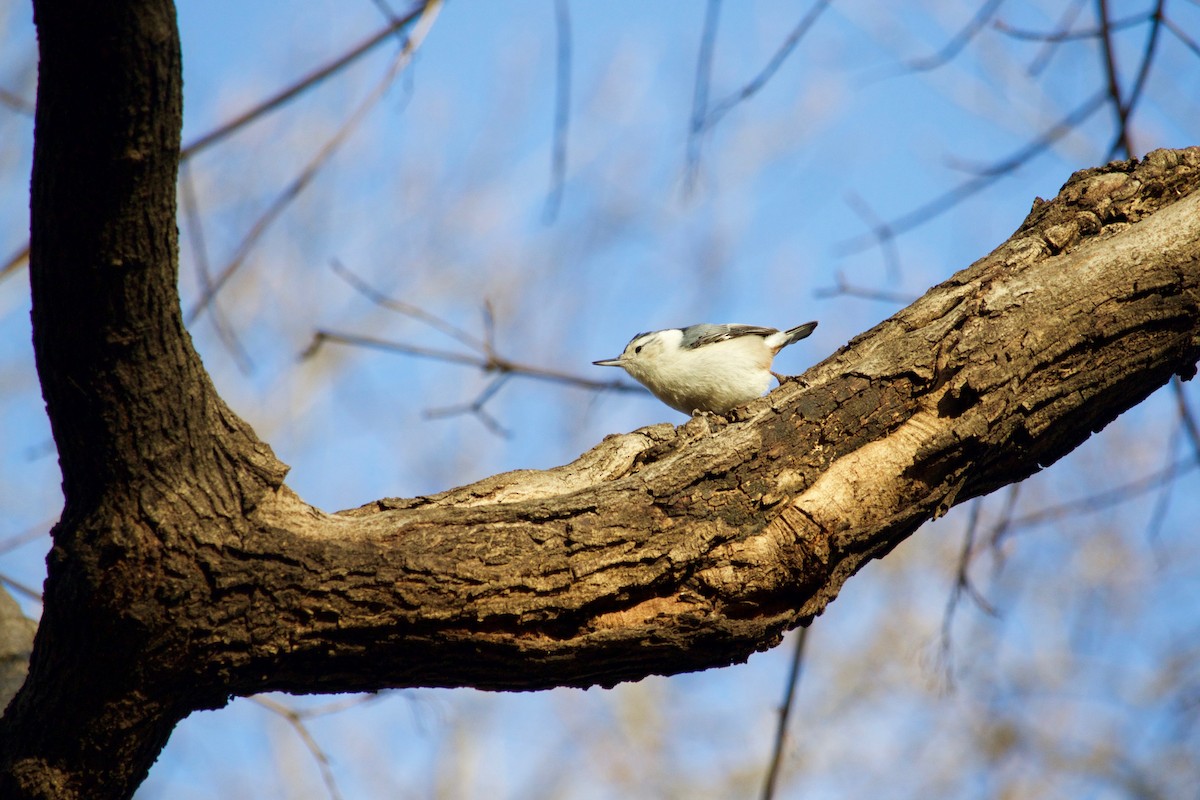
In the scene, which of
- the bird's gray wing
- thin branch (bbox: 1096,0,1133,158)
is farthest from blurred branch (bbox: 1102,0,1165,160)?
the bird's gray wing

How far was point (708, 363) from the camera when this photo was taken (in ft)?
15.3

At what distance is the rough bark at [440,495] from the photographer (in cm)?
200

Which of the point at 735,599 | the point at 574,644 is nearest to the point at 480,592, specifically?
the point at 574,644

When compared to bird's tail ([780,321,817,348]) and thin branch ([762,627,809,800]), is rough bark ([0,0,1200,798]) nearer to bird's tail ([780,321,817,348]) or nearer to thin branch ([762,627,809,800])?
thin branch ([762,627,809,800])

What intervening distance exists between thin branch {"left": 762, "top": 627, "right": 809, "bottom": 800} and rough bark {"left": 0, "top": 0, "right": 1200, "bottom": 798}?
3.77ft

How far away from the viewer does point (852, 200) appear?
4.53 metres

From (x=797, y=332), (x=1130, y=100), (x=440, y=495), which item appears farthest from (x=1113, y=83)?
(x=440, y=495)

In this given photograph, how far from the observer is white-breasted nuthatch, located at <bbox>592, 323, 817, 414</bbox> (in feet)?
14.9

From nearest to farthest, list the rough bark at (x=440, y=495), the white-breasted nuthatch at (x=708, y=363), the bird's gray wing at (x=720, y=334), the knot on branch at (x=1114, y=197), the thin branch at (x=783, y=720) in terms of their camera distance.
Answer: the rough bark at (x=440, y=495) < the knot on branch at (x=1114, y=197) < the thin branch at (x=783, y=720) < the white-breasted nuthatch at (x=708, y=363) < the bird's gray wing at (x=720, y=334)

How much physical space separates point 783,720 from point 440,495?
1840mm

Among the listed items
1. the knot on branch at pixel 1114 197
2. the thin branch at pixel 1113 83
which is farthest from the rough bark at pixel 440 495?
the thin branch at pixel 1113 83

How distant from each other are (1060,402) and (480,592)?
1.59m

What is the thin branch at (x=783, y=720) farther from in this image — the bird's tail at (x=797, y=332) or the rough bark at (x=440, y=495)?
→ the bird's tail at (x=797, y=332)

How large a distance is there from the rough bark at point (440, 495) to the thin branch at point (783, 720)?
1.15m
